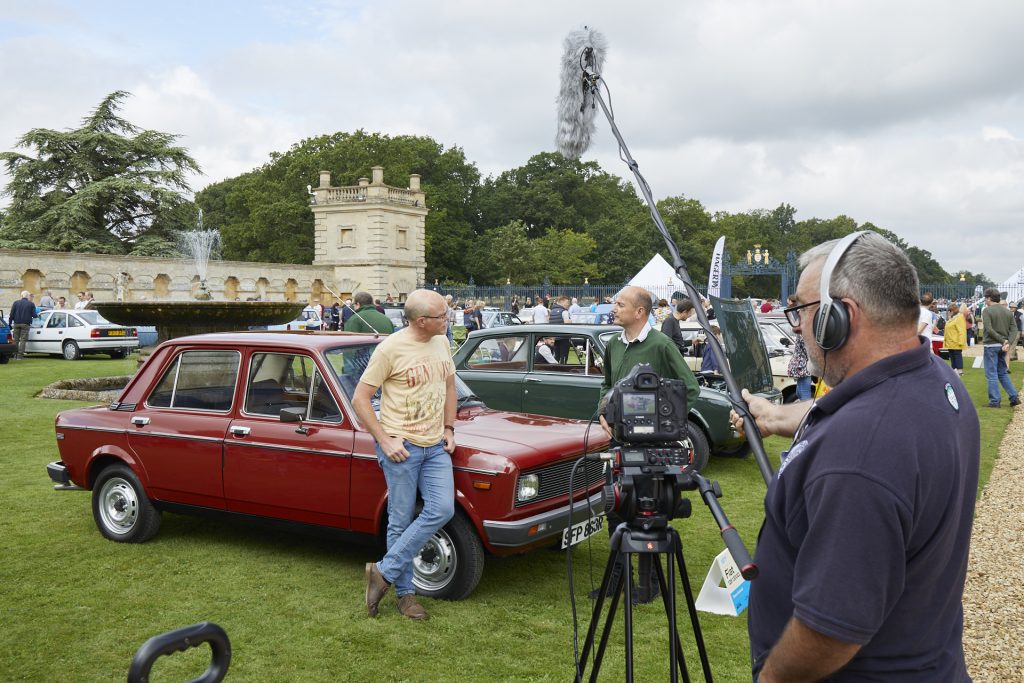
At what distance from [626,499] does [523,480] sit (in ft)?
8.30

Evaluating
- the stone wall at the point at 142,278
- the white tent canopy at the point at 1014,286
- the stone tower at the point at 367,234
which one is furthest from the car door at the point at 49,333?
the white tent canopy at the point at 1014,286

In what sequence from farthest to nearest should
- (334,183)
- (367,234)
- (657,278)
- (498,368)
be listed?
(334,183)
(367,234)
(657,278)
(498,368)

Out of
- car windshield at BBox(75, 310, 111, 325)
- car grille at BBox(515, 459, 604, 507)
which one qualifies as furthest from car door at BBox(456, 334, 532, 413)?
car windshield at BBox(75, 310, 111, 325)

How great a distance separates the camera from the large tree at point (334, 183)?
225 feet

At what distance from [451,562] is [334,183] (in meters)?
67.5

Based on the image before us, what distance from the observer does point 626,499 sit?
2.99 meters

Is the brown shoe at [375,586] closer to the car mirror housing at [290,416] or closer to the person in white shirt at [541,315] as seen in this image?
the car mirror housing at [290,416]

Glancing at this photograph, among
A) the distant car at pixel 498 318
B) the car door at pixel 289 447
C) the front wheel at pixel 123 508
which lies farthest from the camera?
the distant car at pixel 498 318

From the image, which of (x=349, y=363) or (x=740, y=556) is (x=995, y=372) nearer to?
(x=349, y=363)

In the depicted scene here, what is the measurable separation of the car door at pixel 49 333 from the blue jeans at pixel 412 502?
2432cm

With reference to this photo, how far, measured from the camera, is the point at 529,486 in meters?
5.51

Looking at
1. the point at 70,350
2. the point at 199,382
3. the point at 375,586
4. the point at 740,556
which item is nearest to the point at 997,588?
the point at 375,586

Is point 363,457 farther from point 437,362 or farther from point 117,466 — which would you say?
point 117,466

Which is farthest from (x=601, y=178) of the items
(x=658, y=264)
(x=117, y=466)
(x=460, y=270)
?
(x=117, y=466)
